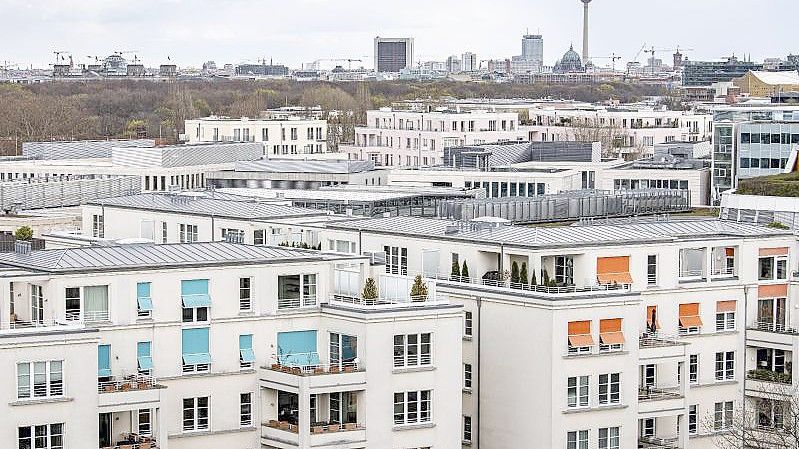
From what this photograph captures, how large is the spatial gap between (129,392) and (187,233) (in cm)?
1902

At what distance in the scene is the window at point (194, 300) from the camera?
47.4m

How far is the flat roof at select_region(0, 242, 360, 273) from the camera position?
46625 millimetres

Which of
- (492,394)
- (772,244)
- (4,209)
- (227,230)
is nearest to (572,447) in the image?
(492,394)

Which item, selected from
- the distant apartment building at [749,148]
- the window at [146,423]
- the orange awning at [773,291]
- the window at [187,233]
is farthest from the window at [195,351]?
the distant apartment building at [749,148]

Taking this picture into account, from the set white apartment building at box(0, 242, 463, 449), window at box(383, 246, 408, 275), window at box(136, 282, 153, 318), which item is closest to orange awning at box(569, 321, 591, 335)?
white apartment building at box(0, 242, 463, 449)

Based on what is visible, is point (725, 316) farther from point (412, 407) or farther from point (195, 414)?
point (195, 414)

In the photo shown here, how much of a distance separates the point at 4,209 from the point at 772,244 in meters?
31.6

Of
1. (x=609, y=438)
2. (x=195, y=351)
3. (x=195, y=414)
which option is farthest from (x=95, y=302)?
(x=609, y=438)

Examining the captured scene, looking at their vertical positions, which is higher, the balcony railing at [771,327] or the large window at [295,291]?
the large window at [295,291]

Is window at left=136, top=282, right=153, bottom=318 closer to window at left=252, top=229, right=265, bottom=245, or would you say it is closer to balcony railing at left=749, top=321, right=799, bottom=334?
window at left=252, top=229, right=265, bottom=245

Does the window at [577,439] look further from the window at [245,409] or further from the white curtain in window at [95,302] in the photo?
the white curtain in window at [95,302]

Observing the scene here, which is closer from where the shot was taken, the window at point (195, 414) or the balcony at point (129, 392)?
the balcony at point (129, 392)

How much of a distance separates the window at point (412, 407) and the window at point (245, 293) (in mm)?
3981

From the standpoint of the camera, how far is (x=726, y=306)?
57.2m
